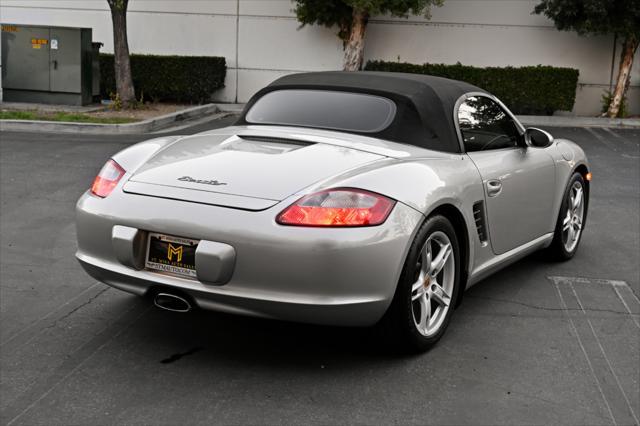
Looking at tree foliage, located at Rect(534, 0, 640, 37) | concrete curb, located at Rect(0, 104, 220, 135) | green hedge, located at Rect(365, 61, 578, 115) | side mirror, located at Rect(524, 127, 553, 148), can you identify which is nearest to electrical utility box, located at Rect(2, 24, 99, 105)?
concrete curb, located at Rect(0, 104, 220, 135)

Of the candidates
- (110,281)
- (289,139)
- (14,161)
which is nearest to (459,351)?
(289,139)

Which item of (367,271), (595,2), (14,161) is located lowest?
(14,161)

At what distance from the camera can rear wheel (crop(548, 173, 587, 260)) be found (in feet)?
20.4

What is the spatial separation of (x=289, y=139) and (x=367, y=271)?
112cm

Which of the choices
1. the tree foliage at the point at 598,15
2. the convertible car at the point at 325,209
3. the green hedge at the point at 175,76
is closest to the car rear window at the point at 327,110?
the convertible car at the point at 325,209

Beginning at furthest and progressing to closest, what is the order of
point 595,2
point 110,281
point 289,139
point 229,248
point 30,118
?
point 595,2, point 30,118, point 289,139, point 110,281, point 229,248

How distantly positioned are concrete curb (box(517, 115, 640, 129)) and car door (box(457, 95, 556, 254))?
1223 cm

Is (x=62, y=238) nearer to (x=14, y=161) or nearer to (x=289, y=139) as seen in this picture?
(x=289, y=139)

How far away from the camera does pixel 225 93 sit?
800 inches

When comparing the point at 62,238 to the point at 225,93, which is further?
the point at 225,93

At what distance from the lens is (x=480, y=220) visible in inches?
194

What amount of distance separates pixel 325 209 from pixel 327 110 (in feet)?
4.46

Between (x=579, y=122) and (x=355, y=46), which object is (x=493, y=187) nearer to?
(x=579, y=122)

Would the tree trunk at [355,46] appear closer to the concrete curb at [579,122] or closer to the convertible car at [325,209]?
the concrete curb at [579,122]
